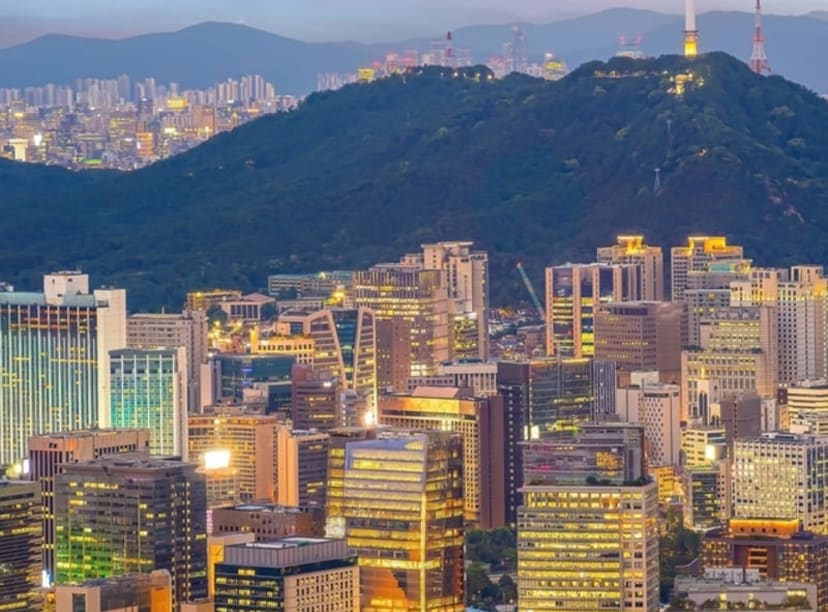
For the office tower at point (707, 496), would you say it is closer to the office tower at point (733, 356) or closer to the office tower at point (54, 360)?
the office tower at point (733, 356)

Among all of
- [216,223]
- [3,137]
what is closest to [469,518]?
[216,223]

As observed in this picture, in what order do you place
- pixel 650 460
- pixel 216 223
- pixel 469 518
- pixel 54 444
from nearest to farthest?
1. pixel 54 444
2. pixel 469 518
3. pixel 650 460
4. pixel 216 223

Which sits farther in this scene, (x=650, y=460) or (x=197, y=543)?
(x=650, y=460)

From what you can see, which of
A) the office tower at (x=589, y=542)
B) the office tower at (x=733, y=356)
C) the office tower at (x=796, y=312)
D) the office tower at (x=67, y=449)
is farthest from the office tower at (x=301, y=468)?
the office tower at (x=796, y=312)

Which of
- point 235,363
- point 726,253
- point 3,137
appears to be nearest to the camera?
point 235,363

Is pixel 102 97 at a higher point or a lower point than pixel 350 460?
higher

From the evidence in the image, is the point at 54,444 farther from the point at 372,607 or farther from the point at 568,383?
the point at 568,383
